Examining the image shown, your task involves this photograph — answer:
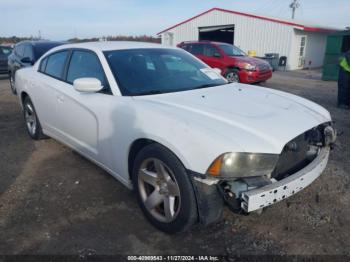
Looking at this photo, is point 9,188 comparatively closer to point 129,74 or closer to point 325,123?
point 129,74

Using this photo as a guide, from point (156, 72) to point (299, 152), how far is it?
1.73m

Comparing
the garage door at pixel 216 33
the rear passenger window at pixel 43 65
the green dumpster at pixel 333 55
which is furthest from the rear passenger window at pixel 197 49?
the garage door at pixel 216 33

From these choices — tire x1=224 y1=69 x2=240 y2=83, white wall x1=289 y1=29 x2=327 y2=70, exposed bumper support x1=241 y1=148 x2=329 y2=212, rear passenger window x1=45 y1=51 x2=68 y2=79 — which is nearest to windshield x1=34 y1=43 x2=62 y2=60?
rear passenger window x1=45 y1=51 x2=68 y2=79

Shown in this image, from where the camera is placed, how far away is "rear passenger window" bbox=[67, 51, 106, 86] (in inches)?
129

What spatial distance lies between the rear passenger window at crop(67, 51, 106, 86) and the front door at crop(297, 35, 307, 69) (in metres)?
20.2

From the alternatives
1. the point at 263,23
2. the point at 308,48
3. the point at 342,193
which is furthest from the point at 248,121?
the point at 308,48

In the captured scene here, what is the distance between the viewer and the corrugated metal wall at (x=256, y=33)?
787 inches

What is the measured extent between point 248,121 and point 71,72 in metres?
2.45

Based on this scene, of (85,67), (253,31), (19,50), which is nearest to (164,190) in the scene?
(85,67)

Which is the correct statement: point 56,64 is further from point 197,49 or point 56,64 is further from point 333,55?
point 333,55

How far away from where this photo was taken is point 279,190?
2242 mm

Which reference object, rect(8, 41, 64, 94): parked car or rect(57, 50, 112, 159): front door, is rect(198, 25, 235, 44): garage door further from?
rect(57, 50, 112, 159): front door

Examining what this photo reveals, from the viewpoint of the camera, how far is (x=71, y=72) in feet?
12.4

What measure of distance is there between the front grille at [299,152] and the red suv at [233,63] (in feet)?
Answer: 26.6
